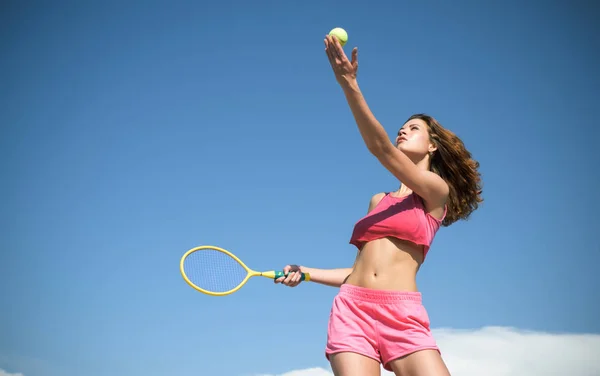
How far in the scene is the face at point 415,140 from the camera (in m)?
5.59

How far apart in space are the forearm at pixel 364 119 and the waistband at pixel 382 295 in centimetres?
114

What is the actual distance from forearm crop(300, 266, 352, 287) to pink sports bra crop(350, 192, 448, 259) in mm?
462

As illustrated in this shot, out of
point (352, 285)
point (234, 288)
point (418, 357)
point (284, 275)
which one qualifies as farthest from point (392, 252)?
point (234, 288)

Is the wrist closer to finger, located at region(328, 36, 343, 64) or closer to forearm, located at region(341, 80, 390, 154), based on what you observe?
forearm, located at region(341, 80, 390, 154)

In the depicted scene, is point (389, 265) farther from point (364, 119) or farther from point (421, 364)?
point (364, 119)

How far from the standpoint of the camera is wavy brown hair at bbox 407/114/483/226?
571 cm

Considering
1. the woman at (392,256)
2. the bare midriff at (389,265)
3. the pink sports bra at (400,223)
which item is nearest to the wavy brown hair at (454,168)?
the woman at (392,256)

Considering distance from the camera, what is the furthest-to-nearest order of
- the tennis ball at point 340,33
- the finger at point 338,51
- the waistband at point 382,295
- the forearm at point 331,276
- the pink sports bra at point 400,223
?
the tennis ball at point 340,33 < the forearm at point 331,276 < the pink sports bra at point 400,223 < the waistband at point 382,295 < the finger at point 338,51

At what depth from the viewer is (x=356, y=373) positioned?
15.6 feet

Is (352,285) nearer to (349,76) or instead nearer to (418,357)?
(418,357)

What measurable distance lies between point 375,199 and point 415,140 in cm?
66

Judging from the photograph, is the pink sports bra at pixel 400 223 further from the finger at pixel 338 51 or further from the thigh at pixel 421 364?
the finger at pixel 338 51

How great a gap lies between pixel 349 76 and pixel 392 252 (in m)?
1.48

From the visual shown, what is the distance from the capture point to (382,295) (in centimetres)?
494
